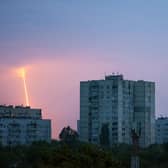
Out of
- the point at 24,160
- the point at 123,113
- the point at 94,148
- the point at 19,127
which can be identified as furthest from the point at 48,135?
the point at 94,148

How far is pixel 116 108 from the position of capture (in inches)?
3873

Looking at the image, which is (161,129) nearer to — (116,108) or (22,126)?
(116,108)

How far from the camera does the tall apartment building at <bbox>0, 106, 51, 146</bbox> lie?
9944 cm

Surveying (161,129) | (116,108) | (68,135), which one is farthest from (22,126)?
(161,129)

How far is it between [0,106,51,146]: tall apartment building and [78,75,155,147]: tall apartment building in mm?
6555

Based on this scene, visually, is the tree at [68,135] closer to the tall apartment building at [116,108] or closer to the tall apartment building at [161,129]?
the tall apartment building at [116,108]

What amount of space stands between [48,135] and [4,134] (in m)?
10.2

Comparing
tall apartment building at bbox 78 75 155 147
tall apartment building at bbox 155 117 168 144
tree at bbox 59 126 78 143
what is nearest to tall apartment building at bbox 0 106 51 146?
tall apartment building at bbox 78 75 155 147

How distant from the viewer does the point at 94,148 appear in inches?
1672

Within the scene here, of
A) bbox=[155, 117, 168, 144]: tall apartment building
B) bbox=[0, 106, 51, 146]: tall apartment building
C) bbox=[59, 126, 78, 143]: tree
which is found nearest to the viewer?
bbox=[59, 126, 78, 143]: tree

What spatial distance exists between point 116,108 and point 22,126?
13663 millimetres

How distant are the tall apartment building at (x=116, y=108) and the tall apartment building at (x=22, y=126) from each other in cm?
656

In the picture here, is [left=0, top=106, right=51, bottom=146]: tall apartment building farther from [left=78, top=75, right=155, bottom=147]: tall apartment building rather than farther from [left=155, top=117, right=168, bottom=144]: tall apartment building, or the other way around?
[left=155, top=117, right=168, bottom=144]: tall apartment building

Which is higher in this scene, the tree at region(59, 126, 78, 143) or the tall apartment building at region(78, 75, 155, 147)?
the tall apartment building at region(78, 75, 155, 147)
